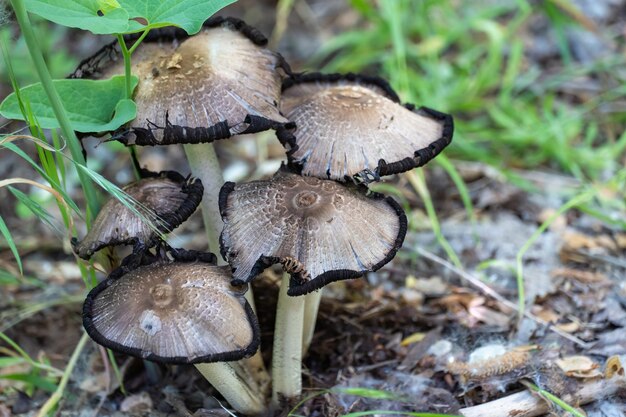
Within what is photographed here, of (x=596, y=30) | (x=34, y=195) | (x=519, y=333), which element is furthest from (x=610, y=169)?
(x=34, y=195)

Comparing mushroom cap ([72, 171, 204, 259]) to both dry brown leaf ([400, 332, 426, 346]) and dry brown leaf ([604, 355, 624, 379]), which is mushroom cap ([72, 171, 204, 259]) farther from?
dry brown leaf ([604, 355, 624, 379])

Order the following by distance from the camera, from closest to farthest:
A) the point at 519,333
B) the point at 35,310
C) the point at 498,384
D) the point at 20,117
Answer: the point at 20,117 < the point at 498,384 < the point at 519,333 < the point at 35,310

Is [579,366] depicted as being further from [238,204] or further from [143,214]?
[143,214]

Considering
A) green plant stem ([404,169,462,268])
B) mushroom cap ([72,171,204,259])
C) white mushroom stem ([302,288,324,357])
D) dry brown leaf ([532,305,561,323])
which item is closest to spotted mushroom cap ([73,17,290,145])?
mushroom cap ([72,171,204,259])

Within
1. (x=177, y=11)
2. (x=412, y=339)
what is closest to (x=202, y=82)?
(x=177, y=11)

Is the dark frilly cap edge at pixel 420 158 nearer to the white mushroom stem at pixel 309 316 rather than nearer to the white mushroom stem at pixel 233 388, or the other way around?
the white mushroom stem at pixel 309 316

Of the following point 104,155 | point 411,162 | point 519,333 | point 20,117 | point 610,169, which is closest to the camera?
point 20,117

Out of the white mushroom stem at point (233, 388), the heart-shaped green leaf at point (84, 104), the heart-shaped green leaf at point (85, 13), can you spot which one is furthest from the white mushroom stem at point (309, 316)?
the heart-shaped green leaf at point (85, 13)

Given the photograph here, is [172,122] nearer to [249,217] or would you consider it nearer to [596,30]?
[249,217]
